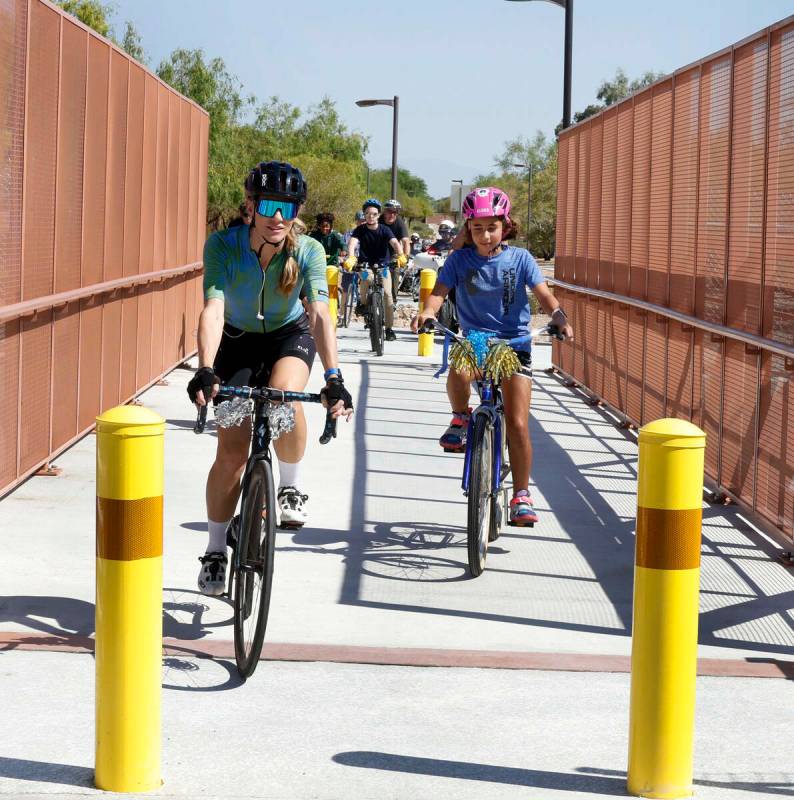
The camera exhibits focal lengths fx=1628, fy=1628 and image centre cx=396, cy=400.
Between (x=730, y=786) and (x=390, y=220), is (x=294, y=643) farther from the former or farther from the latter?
(x=390, y=220)

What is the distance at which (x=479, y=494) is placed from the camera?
7.71m

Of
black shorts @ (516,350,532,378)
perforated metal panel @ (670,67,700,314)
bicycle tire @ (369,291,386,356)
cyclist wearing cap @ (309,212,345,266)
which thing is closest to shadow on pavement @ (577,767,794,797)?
black shorts @ (516,350,532,378)

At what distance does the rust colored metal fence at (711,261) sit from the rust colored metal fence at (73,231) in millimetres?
4140

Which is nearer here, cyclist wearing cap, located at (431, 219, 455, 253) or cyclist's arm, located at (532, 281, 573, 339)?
cyclist's arm, located at (532, 281, 573, 339)

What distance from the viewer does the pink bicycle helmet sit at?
8.16 meters

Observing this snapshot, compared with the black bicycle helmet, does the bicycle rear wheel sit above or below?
below

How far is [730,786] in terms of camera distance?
4.76 meters

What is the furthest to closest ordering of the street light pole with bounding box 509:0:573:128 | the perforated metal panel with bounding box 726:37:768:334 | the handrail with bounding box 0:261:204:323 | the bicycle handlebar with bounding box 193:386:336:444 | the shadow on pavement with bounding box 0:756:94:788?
the street light pole with bounding box 509:0:573:128 < the perforated metal panel with bounding box 726:37:768:334 < the handrail with bounding box 0:261:204:323 < the bicycle handlebar with bounding box 193:386:336:444 < the shadow on pavement with bounding box 0:756:94:788

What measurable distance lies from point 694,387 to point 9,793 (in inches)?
284

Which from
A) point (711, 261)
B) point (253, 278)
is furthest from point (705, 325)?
point (253, 278)

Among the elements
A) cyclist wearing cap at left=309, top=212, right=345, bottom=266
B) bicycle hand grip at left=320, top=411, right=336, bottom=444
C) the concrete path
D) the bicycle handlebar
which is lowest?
the concrete path

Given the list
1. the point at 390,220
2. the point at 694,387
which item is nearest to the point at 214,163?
the point at 390,220

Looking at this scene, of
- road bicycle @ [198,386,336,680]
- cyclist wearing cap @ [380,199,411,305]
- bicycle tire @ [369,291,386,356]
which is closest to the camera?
road bicycle @ [198,386,336,680]

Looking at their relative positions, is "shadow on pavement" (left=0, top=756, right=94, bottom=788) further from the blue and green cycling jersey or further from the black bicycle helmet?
the black bicycle helmet
